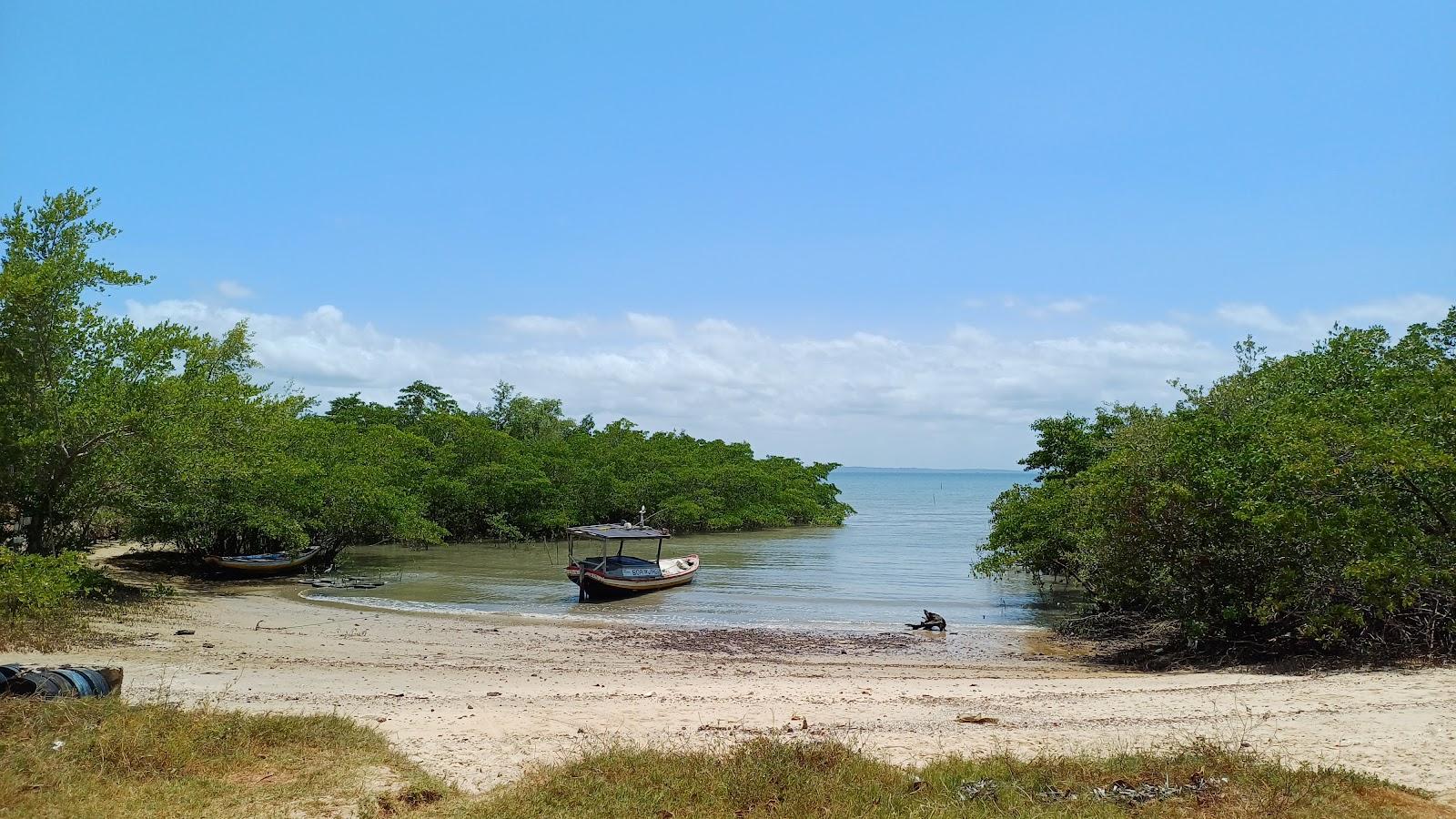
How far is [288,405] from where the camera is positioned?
2453 centimetres

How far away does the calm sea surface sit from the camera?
24797 millimetres

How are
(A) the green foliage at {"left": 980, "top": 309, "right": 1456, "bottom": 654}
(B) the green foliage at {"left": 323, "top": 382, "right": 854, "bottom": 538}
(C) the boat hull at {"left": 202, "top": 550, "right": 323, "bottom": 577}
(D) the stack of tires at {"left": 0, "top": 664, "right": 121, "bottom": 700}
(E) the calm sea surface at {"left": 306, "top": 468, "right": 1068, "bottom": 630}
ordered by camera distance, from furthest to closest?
1. (B) the green foliage at {"left": 323, "top": 382, "right": 854, "bottom": 538}
2. (C) the boat hull at {"left": 202, "top": 550, "right": 323, "bottom": 577}
3. (E) the calm sea surface at {"left": 306, "top": 468, "right": 1068, "bottom": 630}
4. (A) the green foliage at {"left": 980, "top": 309, "right": 1456, "bottom": 654}
5. (D) the stack of tires at {"left": 0, "top": 664, "right": 121, "bottom": 700}

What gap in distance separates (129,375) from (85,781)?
46.5 feet

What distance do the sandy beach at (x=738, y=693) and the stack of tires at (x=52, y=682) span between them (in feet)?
3.23

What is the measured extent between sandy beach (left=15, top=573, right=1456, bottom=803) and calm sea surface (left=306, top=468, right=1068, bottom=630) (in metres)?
4.35

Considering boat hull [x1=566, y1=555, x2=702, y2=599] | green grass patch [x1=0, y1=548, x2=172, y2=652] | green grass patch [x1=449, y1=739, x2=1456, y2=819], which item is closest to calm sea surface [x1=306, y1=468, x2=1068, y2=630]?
boat hull [x1=566, y1=555, x2=702, y2=599]

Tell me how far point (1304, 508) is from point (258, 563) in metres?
28.5

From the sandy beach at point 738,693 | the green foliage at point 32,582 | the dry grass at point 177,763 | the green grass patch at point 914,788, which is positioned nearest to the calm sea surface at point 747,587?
the sandy beach at point 738,693

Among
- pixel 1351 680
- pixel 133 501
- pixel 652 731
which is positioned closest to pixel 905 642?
pixel 1351 680

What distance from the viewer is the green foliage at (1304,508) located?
41.0 feet

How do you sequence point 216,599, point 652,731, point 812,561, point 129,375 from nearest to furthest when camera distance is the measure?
point 652,731 → point 129,375 → point 216,599 → point 812,561

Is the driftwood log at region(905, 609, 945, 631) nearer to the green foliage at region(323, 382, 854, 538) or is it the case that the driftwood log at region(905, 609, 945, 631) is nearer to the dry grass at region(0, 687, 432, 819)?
the dry grass at region(0, 687, 432, 819)

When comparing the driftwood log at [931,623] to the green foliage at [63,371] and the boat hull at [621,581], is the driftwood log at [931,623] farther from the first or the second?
the green foliage at [63,371]

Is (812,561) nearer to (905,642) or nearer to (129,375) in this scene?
(905,642)
